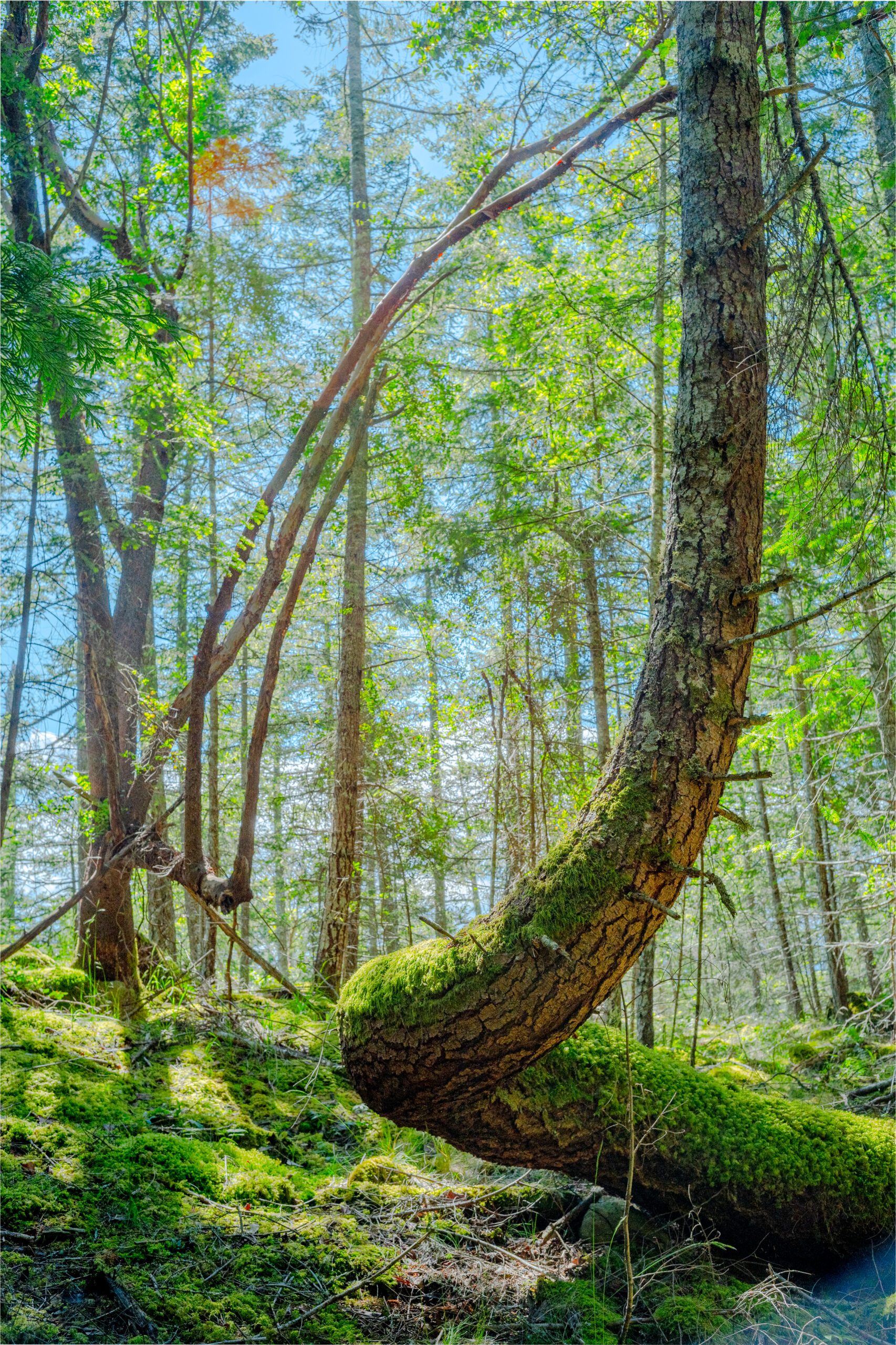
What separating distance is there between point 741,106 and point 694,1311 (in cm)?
448

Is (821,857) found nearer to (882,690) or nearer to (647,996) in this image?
(647,996)

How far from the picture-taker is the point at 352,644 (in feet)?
25.0

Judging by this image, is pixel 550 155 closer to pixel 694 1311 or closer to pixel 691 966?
pixel 694 1311

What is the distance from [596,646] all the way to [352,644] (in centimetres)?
238

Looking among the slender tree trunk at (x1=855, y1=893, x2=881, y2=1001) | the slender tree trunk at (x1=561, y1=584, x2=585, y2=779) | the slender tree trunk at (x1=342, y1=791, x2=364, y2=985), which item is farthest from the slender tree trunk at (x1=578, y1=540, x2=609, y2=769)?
the slender tree trunk at (x1=855, y1=893, x2=881, y2=1001)

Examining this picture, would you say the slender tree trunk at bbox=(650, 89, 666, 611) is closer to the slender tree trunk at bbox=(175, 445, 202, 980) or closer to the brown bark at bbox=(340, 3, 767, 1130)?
the brown bark at bbox=(340, 3, 767, 1130)

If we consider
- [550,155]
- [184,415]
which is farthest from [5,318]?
[550,155]

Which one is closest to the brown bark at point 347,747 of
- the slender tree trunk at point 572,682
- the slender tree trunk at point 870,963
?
the slender tree trunk at point 572,682

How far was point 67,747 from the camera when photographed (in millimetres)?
6918

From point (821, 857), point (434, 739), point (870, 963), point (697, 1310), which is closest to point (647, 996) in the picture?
point (697, 1310)

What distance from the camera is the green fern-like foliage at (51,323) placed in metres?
2.95

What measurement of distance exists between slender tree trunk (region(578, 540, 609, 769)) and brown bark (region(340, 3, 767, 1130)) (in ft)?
13.6

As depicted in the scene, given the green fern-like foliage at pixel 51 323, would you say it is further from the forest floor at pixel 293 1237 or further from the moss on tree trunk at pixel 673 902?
the forest floor at pixel 293 1237

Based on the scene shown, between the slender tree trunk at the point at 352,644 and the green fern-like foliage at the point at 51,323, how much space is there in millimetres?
4348
